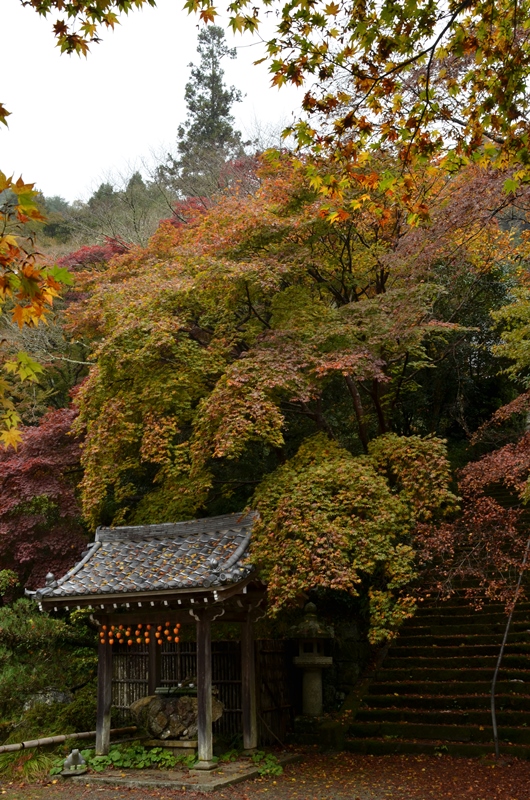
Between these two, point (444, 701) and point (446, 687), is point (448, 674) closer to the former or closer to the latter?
point (446, 687)

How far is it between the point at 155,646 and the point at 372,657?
4132 mm

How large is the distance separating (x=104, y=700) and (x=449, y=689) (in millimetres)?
5163

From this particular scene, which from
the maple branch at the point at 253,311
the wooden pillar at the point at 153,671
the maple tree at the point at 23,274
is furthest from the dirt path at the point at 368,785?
the maple branch at the point at 253,311

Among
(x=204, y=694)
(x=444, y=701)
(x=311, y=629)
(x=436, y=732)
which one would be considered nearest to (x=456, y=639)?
(x=444, y=701)

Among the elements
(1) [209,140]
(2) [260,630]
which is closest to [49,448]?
(2) [260,630]

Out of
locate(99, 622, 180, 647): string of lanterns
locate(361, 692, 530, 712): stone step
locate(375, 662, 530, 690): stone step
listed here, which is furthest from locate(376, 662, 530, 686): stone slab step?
locate(99, 622, 180, 647): string of lanterns

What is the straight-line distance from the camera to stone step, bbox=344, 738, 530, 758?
9.00 m

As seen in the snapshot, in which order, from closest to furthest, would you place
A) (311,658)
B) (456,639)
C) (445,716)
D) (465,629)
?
(445,716) < (311,658) < (456,639) < (465,629)

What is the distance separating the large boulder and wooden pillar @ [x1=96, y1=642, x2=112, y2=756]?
574 millimetres

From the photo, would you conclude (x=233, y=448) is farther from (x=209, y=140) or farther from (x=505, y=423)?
(x=209, y=140)

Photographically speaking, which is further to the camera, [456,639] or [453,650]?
[456,639]

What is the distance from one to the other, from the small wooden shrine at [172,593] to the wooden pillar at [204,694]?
0.5 inches

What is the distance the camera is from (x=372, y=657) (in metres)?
12.5

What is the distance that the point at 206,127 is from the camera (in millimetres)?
29672
